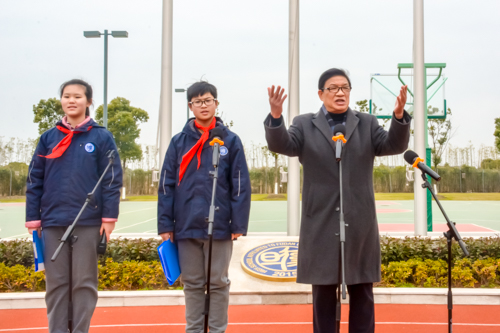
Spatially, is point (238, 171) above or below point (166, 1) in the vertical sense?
below

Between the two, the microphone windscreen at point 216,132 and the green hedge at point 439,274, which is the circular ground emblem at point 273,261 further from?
the microphone windscreen at point 216,132

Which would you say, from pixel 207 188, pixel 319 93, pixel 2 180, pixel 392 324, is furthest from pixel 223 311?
pixel 2 180

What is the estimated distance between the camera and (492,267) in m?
4.85

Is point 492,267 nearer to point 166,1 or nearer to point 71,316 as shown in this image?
point 71,316

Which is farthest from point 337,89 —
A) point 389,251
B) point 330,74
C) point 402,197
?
point 402,197

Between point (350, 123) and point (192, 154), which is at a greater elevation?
point (350, 123)

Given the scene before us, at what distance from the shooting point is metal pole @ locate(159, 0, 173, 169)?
6.23 m

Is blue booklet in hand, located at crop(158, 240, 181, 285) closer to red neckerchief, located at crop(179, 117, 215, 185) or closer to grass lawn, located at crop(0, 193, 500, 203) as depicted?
red neckerchief, located at crop(179, 117, 215, 185)

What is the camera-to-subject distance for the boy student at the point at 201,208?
274 centimetres

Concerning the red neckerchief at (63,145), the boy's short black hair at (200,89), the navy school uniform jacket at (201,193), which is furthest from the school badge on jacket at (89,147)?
the boy's short black hair at (200,89)

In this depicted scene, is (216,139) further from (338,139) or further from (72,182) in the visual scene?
(72,182)

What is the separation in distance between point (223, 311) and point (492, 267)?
11.8 feet

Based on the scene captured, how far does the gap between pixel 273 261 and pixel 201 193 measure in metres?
2.53

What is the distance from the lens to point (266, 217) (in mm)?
14141
